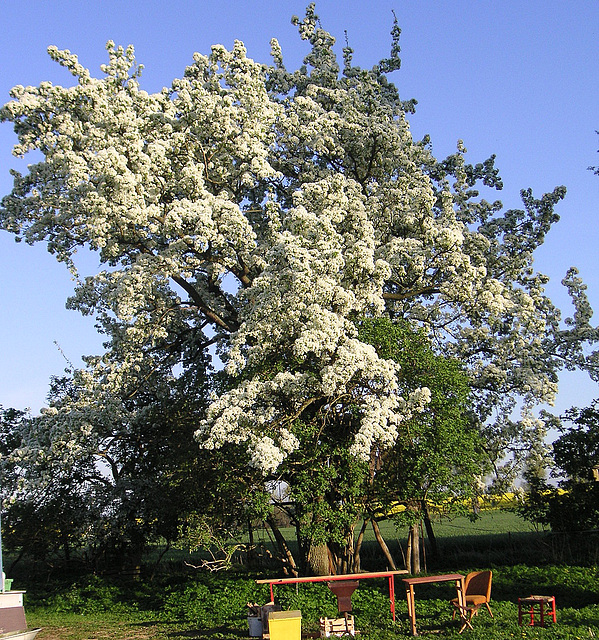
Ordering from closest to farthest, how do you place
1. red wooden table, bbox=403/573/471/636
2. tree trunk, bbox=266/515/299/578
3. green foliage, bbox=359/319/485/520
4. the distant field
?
red wooden table, bbox=403/573/471/636, green foliage, bbox=359/319/485/520, tree trunk, bbox=266/515/299/578, the distant field

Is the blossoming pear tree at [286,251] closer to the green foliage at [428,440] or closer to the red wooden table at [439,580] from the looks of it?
the green foliage at [428,440]

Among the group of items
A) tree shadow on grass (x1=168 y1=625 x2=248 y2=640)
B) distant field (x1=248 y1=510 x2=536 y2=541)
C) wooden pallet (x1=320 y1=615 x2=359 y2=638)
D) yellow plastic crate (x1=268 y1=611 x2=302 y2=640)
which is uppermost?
distant field (x1=248 y1=510 x2=536 y2=541)

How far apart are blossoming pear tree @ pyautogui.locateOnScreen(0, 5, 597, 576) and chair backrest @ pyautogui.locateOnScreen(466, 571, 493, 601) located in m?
2.89

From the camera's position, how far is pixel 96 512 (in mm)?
21656

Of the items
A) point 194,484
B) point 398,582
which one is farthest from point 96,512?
point 398,582

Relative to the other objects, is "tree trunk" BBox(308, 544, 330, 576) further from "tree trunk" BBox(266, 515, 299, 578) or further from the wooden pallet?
the wooden pallet

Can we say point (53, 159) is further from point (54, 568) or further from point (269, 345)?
point (54, 568)

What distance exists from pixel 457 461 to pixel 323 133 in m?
9.87

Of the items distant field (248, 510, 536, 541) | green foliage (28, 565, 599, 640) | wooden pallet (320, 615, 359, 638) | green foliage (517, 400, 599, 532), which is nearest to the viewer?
wooden pallet (320, 615, 359, 638)

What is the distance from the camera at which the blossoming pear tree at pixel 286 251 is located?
574 inches

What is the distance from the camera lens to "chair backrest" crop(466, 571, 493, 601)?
11.9 metres

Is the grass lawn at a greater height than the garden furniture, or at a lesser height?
lesser

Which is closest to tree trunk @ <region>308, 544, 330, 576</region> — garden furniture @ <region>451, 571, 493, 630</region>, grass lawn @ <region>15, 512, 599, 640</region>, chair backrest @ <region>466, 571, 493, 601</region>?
grass lawn @ <region>15, 512, 599, 640</region>

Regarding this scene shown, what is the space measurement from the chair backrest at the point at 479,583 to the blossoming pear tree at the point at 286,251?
2893 mm
